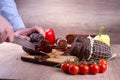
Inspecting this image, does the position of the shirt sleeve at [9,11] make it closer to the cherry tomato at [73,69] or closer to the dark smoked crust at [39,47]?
the dark smoked crust at [39,47]

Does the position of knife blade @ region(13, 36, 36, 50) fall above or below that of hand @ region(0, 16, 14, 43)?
below

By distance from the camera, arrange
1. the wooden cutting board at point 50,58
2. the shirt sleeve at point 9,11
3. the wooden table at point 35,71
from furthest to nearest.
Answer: the shirt sleeve at point 9,11 → the wooden cutting board at point 50,58 → the wooden table at point 35,71

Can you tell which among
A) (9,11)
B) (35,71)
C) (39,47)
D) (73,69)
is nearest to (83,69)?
(73,69)

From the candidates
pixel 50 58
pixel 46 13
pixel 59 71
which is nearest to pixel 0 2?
pixel 46 13

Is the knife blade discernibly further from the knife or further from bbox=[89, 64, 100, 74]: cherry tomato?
bbox=[89, 64, 100, 74]: cherry tomato

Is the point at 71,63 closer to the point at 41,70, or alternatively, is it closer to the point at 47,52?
the point at 41,70

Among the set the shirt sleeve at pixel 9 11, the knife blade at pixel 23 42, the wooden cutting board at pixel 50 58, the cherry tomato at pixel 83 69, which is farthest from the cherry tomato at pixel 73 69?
the shirt sleeve at pixel 9 11

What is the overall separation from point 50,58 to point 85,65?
0.24 meters

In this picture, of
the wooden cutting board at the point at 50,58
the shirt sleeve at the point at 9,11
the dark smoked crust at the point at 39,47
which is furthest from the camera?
the shirt sleeve at the point at 9,11

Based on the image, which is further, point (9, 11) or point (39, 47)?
point (9, 11)

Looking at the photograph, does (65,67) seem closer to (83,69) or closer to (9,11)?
(83,69)

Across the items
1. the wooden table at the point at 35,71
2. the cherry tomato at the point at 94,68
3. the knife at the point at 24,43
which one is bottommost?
the wooden table at the point at 35,71

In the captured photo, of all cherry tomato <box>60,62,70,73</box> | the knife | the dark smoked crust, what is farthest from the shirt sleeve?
cherry tomato <box>60,62,70,73</box>

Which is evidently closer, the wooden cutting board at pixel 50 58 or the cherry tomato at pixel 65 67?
the cherry tomato at pixel 65 67
